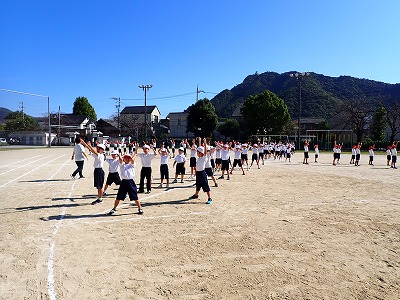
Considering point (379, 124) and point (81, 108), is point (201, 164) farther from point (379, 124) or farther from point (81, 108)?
point (81, 108)

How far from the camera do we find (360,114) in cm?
5753

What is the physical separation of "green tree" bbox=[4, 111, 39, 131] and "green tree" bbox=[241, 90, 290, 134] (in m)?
59.8

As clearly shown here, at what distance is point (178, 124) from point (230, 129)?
58.8 ft

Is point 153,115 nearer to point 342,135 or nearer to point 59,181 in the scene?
point 342,135

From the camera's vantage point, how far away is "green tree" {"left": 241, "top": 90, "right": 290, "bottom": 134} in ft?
181

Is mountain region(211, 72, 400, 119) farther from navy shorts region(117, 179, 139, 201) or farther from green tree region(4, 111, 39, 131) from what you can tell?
navy shorts region(117, 179, 139, 201)

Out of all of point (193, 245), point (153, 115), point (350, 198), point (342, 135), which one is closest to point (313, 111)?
point (342, 135)

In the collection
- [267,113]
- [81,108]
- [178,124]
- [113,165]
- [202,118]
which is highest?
[81,108]

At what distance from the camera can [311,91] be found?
340 feet

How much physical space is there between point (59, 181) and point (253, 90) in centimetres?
11320

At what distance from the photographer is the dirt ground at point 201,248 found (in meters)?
4.33

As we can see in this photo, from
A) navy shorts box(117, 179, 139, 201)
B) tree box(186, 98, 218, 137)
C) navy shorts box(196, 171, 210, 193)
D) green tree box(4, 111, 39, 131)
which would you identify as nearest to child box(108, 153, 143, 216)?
navy shorts box(117, 179, 139, 201)

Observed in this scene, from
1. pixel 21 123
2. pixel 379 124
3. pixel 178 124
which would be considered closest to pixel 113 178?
pixel 379 124

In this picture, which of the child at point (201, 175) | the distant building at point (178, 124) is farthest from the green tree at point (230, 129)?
the child at point (201, 175)
